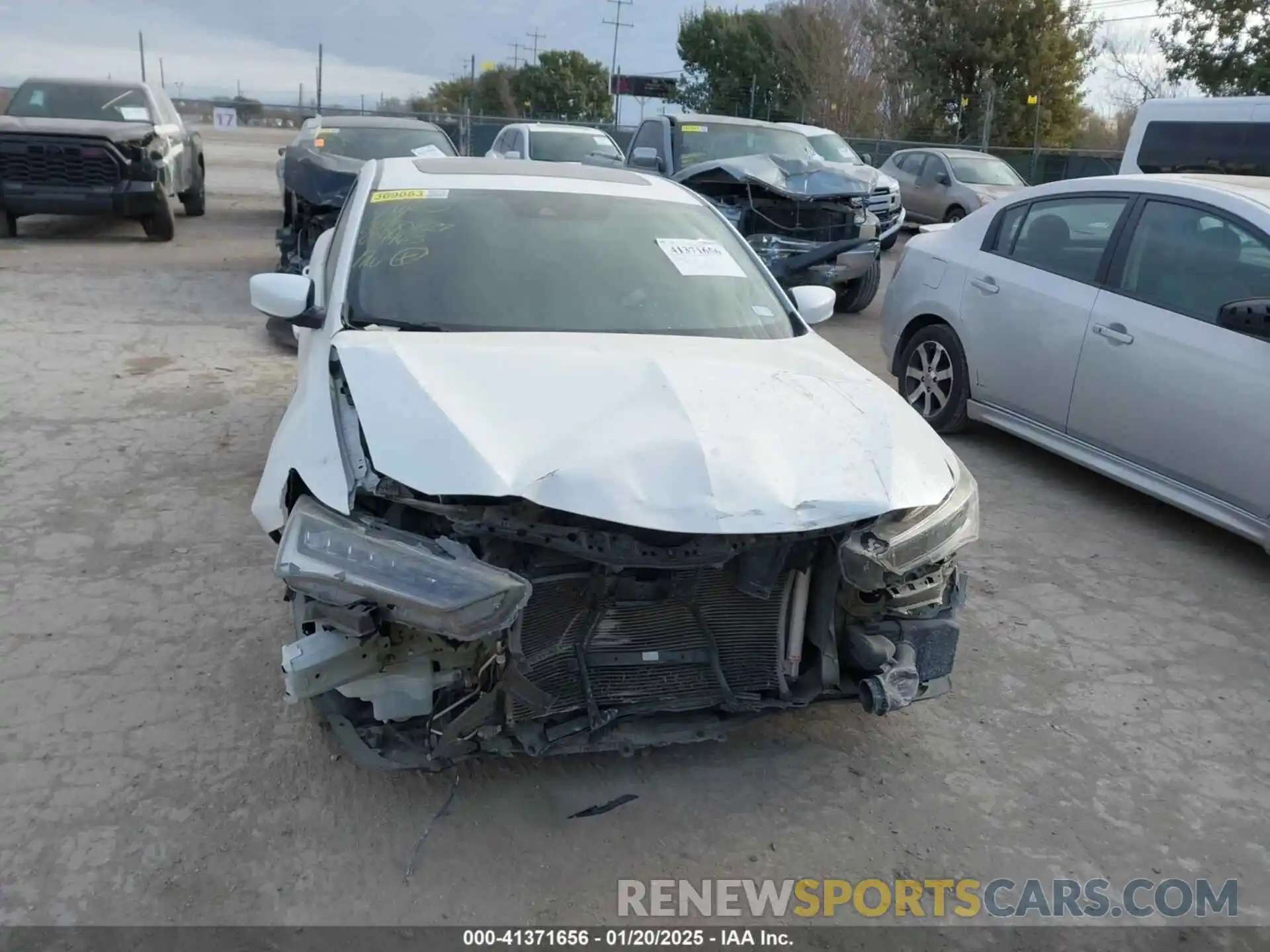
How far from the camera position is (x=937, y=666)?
3102 mm

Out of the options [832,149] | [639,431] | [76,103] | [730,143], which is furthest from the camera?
[832,149]

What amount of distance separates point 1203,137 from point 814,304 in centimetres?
668

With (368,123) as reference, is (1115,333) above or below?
below

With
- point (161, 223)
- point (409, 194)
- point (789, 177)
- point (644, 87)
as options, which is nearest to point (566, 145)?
point (789, 177)

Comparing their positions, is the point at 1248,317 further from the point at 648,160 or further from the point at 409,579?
the point at 648,160

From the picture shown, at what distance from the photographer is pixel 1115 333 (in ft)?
16.8

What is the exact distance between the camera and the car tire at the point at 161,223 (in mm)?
12312

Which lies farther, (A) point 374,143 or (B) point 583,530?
(A) point 374,143

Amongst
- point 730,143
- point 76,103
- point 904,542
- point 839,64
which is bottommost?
point 904,542

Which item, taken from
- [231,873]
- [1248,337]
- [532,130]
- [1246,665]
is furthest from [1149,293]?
[532,130]

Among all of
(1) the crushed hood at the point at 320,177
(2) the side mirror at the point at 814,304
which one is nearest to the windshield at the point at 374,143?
(1) the crushed hood at the point at 320,177

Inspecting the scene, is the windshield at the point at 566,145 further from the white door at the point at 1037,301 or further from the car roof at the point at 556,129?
the white door at the point at 1037,301

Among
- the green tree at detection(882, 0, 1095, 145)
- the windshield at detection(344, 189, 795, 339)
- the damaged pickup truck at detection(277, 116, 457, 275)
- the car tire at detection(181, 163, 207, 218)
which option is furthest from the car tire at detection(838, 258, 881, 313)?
the green tree at detection(882, 0, 1095, 145)

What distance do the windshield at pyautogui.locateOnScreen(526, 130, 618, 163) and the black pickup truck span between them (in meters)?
4.45
